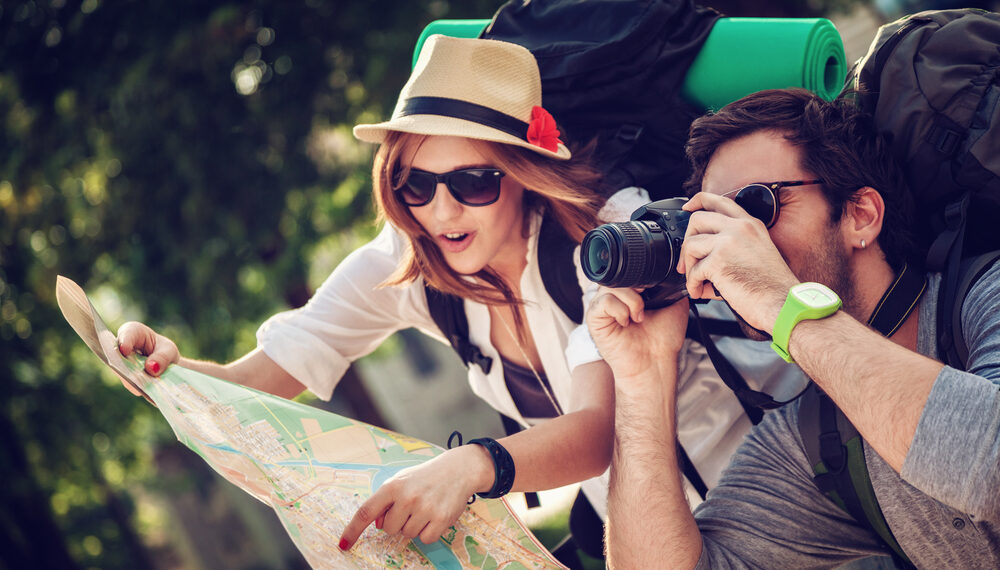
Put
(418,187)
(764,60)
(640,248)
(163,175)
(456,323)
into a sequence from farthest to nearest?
(163,175) < (456,323) < (418,187) < (764,60) < (640,248)

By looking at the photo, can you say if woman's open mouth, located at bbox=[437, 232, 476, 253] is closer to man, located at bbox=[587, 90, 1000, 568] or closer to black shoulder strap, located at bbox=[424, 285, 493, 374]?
black shoulder strap, located at bbox=[424, 285, 493, 374]

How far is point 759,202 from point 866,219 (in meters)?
0.31

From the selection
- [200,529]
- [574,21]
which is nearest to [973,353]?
[574,21]

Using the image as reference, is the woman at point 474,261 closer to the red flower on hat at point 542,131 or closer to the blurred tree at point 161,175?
the red flower on hat at point 542,131

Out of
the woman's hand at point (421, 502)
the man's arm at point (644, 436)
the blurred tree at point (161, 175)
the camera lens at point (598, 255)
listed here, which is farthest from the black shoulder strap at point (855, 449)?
the blurred tree at point (161, 175)

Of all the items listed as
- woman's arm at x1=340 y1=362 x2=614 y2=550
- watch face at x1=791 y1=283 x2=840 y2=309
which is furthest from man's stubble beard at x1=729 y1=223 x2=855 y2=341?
woman's arm at x1=340 y1=362 x2=614 y2=550

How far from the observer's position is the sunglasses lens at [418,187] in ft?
8.34

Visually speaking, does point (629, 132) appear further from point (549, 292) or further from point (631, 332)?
point (631, 332)

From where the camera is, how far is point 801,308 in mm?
1586

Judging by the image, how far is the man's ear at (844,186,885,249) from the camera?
6.60 feet

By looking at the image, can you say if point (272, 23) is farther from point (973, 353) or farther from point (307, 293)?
point (973, 353)

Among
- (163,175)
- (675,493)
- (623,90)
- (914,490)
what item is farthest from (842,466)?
(163,175)

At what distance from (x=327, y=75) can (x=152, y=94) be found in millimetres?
1233

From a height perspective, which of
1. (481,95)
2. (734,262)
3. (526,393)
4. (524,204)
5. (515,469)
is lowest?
(526,393)
